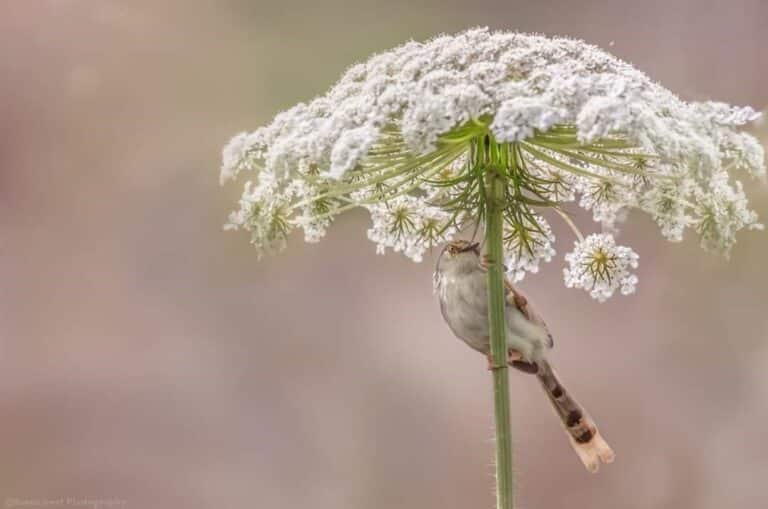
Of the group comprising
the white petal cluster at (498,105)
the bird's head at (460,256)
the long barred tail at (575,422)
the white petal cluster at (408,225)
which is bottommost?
the long barred tail at (575,422)

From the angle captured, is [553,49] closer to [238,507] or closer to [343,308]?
[343,308]

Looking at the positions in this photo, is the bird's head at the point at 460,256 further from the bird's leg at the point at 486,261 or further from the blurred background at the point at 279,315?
the blurred background at the point at 279,315

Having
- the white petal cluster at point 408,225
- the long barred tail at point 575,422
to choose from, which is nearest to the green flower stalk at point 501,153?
the white petal cluster at point 408,225

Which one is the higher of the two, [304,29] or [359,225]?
[304,29]

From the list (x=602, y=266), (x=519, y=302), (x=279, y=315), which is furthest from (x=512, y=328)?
(x=279, y=315)

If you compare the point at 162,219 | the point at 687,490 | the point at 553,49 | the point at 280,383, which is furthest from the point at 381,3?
the point at 687,490

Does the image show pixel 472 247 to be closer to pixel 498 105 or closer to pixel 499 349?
pixel 499 349
